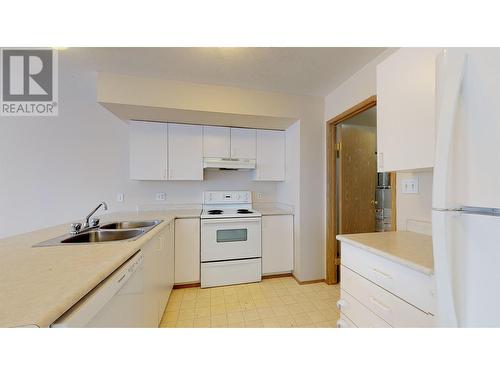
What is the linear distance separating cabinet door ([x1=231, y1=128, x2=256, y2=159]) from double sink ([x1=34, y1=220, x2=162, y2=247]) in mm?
1366

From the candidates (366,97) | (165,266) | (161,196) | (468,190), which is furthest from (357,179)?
(161,196)

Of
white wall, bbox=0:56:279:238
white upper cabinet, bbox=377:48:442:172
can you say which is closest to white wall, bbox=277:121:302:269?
white upper cabinet, bbox=377:48:442:172

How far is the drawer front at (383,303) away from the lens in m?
0.82

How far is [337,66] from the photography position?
70.7 inches

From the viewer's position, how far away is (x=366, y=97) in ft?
5.87

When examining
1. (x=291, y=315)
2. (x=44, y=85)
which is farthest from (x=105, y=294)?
(x=44, y=85)

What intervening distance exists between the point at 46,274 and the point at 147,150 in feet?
6.20

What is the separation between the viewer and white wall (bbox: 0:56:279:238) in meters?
2.29

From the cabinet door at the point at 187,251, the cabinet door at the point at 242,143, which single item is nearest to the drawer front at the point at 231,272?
the cabinet door at the point at 187,251

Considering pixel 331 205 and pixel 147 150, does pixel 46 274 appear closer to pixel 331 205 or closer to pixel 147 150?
pixel 147 150

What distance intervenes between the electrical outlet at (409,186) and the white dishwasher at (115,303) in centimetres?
193
